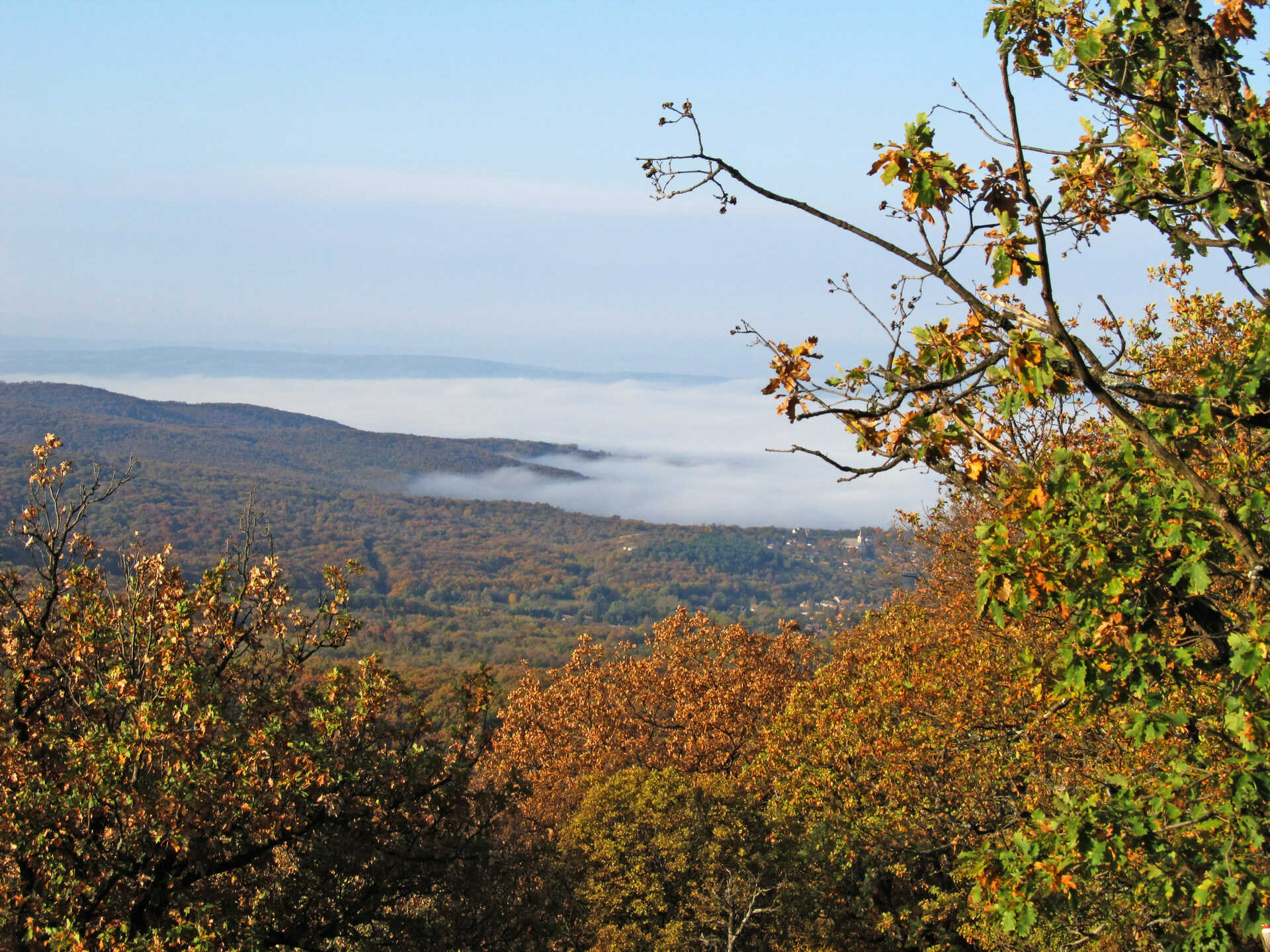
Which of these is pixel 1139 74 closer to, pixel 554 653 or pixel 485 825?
pixel 485 825

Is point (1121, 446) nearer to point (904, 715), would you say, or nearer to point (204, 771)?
point (204, 771)

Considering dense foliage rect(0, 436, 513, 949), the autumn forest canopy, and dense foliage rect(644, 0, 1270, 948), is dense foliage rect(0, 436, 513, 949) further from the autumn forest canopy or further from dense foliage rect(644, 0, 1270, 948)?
dense foliage rect(644, 0, 1270, 948)

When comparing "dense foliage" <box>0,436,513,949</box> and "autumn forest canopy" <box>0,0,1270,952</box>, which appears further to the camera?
"dense foliage" <box>0,436,513,949</box>

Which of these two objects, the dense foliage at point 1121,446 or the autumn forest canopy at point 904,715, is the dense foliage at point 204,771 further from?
the dense foliage at point 1121,446

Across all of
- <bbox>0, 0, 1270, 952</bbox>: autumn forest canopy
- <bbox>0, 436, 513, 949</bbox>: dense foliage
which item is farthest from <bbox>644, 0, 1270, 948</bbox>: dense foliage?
<bbox>0, 436, 513, 949</bbox>: dense foliage

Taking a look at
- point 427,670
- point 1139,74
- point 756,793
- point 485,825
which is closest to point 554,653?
point 427,670

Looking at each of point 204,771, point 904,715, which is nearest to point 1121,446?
point 204,771

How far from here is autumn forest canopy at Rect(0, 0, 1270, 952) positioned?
18.2ft

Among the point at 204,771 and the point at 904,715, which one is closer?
the point at 204,771

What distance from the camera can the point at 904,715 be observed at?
16.6 metres

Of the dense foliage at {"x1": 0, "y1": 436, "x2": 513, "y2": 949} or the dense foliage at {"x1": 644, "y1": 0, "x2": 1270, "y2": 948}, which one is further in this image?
the dense foliage at {"x1": 0, "y1": 436, "x2": 513, "y2": 949}

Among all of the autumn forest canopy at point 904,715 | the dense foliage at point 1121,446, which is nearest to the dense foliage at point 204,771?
the autumn forest canopy at point 904,715

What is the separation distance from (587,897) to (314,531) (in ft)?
587

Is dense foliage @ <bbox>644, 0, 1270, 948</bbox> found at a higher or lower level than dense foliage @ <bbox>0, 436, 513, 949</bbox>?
higher
